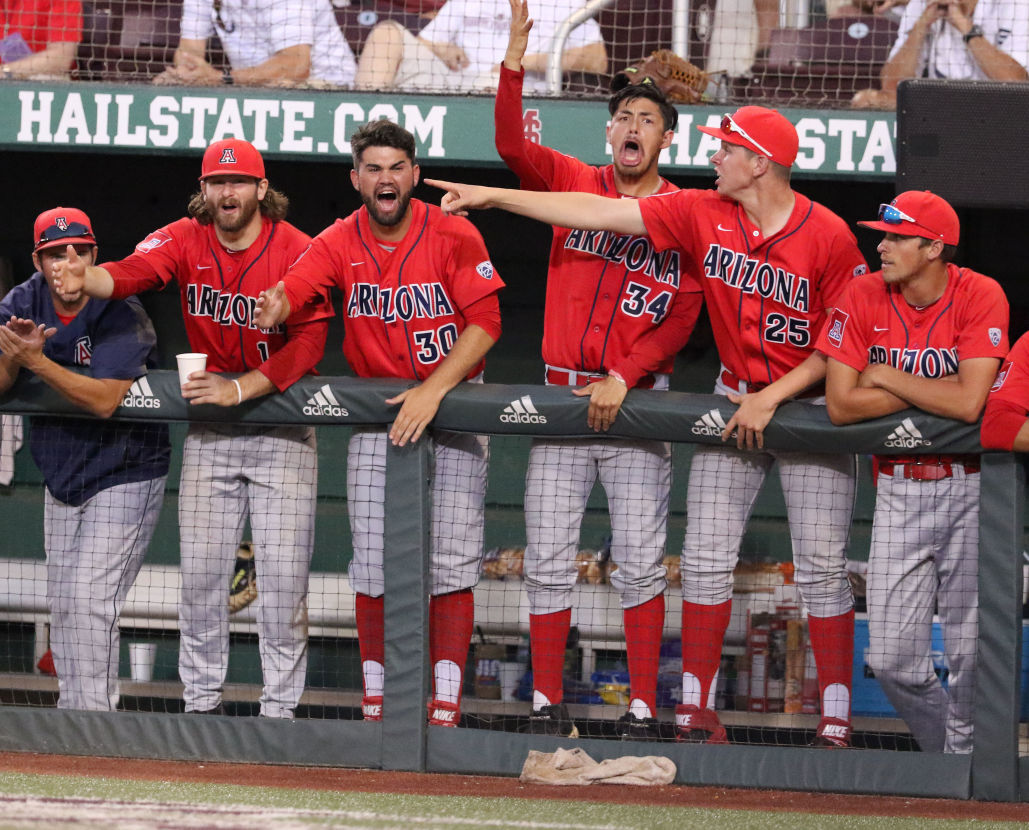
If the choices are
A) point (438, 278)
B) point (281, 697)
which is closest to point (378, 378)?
point (438, 278)

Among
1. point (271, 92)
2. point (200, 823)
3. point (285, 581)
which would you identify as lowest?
point (200, 823)

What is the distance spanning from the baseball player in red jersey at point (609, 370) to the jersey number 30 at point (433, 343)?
0.33m

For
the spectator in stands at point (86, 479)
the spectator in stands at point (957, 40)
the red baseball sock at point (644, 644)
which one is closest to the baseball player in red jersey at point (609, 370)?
the red baseball sock at point (644, 644)

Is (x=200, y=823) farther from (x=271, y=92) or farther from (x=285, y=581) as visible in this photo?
(x=271, y=92)

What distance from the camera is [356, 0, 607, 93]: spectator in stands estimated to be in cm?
549

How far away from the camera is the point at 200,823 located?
9.52 ft

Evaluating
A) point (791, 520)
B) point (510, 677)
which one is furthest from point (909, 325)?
point (510, 677)

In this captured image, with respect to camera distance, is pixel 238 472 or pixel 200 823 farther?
pixel 238 472

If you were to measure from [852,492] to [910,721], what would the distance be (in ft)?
2.26

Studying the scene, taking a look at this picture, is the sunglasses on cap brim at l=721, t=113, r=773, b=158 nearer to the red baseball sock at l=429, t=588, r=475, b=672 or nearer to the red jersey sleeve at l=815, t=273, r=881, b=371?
the red jersey sleeve at l=815, t=273, r=881, b=371

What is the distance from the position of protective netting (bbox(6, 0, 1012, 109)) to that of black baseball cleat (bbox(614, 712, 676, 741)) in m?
2.72

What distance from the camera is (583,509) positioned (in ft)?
12.6

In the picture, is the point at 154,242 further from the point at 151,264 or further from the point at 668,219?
the point at 668,219

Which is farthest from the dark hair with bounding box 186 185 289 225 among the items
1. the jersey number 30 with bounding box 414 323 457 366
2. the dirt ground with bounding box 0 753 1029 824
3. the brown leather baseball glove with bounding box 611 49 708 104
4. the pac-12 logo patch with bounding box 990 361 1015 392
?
the pac-12 logo patch with bounding box 990 361 1015 392
